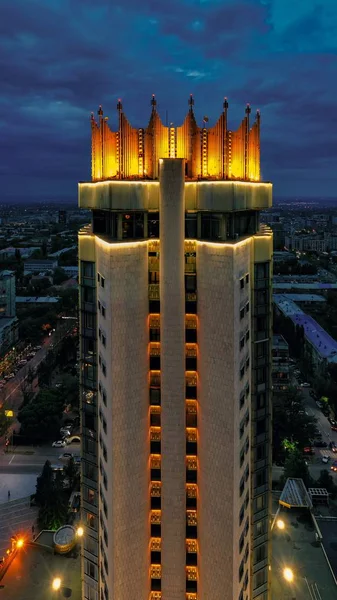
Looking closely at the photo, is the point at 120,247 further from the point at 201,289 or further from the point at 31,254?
the point at 31,254

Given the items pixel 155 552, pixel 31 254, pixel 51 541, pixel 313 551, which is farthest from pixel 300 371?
pixel 31 254

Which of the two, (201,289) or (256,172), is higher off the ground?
(256,172)

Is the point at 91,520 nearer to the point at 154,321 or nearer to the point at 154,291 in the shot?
the point at 154,321

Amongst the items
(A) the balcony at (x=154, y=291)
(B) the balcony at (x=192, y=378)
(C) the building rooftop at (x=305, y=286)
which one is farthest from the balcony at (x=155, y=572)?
(C) the building rooftop at (x=305, y=286)

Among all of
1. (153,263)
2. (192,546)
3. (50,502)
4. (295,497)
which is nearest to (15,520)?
(50,502)

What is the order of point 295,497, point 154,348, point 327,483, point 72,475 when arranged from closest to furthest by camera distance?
point 154,348, point 295,497, point 327,483, point 72,475

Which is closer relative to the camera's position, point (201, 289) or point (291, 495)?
point (201, 289)
